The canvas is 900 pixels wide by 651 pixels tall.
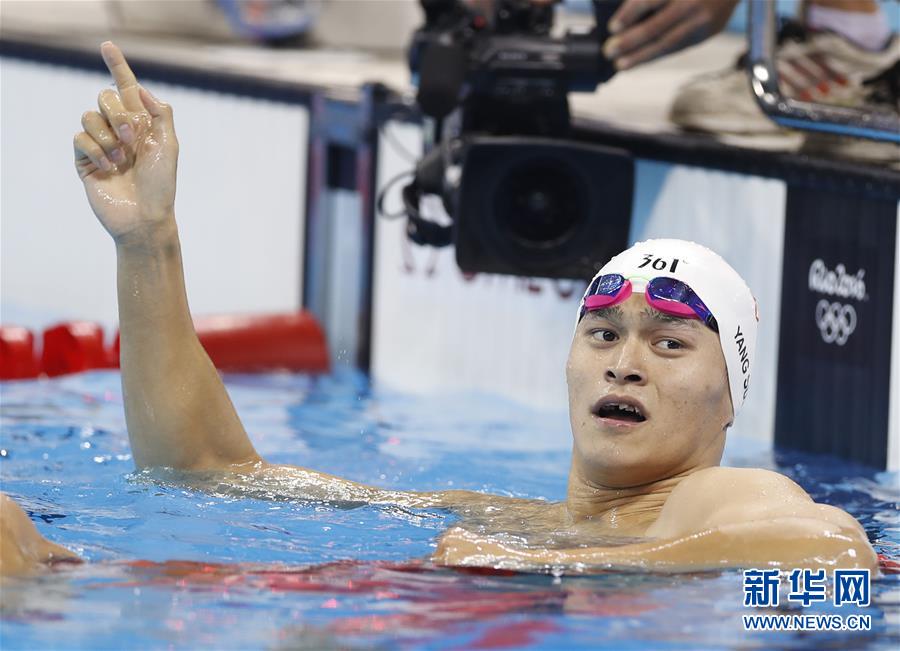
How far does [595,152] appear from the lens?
4.80 meters

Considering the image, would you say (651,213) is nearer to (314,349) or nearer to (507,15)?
(507,15)

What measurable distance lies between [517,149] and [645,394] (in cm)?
197

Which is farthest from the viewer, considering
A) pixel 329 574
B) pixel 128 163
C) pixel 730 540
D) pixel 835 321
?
pixel 835 321

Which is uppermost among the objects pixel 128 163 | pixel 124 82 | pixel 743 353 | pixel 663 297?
pixel 124 82

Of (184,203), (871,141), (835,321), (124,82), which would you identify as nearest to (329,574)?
(124,82)

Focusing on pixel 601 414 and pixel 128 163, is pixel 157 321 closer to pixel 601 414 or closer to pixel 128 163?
pixel 128 163

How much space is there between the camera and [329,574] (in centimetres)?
280

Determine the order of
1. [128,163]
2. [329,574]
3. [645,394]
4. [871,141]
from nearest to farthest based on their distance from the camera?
[329,574] < [645,394] < [128,163] < [871,141]

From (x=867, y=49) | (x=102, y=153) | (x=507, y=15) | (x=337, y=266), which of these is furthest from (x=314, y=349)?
(x=102, y=153)

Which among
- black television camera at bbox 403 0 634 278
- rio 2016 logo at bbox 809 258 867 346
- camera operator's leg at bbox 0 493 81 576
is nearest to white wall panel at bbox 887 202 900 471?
rio 2016 logo at bbox 809 258 867 346

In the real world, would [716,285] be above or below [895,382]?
above

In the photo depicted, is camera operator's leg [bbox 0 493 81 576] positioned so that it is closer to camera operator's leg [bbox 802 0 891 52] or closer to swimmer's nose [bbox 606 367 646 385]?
swimmer's nose [bbox 606 367 646 385]

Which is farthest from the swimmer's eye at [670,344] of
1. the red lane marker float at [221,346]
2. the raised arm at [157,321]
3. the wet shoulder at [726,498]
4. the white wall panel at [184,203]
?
the white wall panel at [184,203]

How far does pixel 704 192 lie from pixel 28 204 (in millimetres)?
3284
